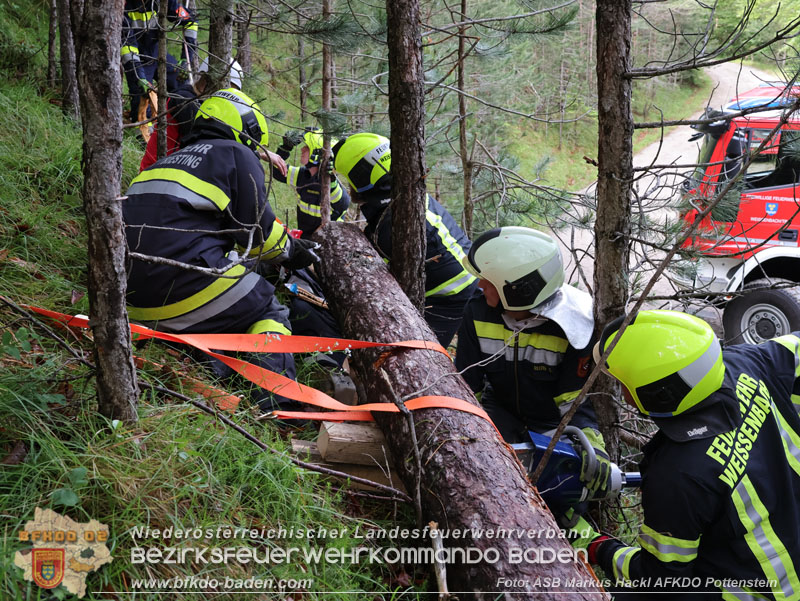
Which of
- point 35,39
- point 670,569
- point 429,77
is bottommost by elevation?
point 670,569

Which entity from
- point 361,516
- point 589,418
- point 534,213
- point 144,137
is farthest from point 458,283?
point 144,137

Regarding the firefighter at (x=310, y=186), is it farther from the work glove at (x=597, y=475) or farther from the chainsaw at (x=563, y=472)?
the work glove at (x=597, y=475)

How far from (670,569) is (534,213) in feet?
13.9

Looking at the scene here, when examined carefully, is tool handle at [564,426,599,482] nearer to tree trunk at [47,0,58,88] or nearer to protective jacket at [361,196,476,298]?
protective jacket at [361,196,476,298]

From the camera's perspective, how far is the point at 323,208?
14.6 feet

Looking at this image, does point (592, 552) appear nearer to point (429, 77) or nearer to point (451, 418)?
point (451, 418)

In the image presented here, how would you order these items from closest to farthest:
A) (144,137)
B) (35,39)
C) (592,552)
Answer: (592,552), (144,137), (35,39)

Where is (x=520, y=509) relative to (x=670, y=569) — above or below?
above

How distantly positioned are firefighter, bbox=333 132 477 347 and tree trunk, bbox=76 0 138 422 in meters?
2.40

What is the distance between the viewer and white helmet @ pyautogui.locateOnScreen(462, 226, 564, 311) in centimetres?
315

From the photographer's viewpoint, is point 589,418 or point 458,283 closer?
point 589,418

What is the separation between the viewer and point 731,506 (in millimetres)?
2164

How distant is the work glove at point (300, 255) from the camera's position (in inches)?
151

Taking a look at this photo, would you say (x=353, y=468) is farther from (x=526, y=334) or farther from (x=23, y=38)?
(x=23, y=38)
